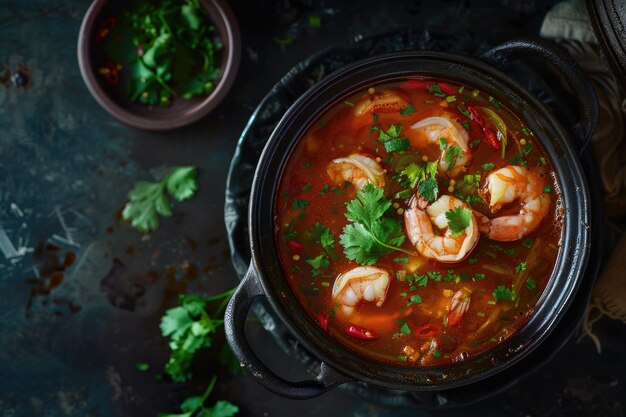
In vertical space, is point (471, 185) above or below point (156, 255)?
above

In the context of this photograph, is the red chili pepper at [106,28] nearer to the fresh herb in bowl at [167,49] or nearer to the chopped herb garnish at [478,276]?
the fresh herb in bowl at [167,49]

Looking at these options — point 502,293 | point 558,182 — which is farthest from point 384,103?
point 502,293

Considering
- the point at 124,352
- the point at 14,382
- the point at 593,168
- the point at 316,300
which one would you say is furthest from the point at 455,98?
the point at 14,382

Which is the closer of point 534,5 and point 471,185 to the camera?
point 471,185

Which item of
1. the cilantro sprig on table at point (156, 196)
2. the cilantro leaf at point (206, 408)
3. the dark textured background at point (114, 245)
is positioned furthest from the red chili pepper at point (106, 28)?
the cilantro leaf at point (206, 408)

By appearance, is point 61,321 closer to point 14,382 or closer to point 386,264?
point 14,382

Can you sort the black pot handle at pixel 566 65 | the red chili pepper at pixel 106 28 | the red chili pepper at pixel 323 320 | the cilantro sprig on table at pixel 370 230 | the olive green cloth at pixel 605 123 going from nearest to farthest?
1. the black pot handle at pixel 566 65
2. the cilantro sprig on table at pixel 370 230
3. the red chili pepper at pixel 323 320
4. the olive green cloth at pixel 605 123
5. the red chili pepper at pixel 106 28

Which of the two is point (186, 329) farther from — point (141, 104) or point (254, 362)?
point (141, 104)
